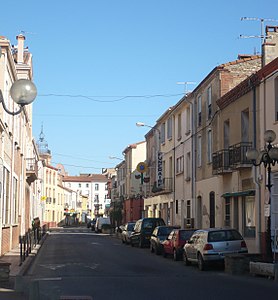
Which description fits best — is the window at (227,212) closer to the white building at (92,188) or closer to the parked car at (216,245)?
the parked car at (216,245)

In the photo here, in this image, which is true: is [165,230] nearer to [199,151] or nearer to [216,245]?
[199,151]

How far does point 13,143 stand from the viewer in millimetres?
28578

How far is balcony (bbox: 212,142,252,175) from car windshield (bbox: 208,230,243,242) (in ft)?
17.3

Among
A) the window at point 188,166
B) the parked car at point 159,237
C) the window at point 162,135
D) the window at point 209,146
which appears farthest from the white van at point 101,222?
the parked car at point 159,237

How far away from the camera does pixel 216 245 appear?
66.8ft

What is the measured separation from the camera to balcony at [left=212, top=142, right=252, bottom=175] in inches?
1015

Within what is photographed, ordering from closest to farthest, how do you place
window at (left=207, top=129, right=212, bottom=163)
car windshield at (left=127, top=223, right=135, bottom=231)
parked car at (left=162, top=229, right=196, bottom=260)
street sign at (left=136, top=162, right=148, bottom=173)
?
1. parked car at (left=162, top=229, right=196, bottom=260)
2. window at (left=207, top=129, right=212, bottom=163)
3. car windshield at (left=127, top=223, right=135, bottom=231)
4. street sign at (left=136, top=162, right=148, bottom=173)

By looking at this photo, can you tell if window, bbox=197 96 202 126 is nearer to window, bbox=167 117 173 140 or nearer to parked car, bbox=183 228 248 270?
window, bbox=167 117 173 140

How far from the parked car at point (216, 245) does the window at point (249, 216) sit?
4.85 m

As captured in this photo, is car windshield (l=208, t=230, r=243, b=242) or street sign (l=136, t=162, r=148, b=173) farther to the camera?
street sign (l=136, t=162, r=148, b=173)

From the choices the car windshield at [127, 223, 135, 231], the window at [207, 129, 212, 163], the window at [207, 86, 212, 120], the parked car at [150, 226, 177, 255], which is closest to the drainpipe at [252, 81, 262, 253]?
the parked car at [150, 226, 177, 255]

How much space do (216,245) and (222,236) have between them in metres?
0.54

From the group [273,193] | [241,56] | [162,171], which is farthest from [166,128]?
[273,193]

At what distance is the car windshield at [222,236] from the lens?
20609mm
